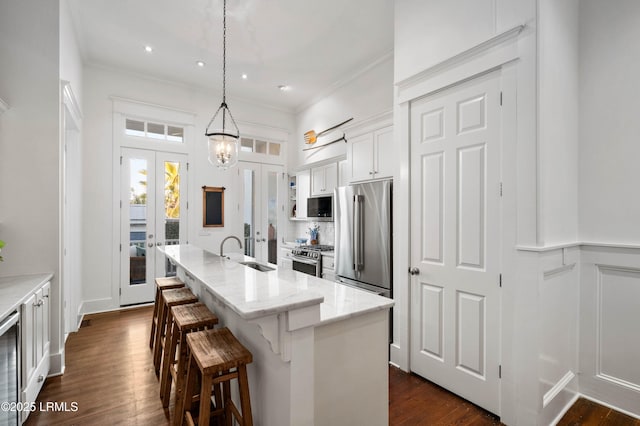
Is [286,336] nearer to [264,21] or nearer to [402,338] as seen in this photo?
[402,338]

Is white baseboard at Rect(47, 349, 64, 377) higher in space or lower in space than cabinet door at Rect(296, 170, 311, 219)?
lower

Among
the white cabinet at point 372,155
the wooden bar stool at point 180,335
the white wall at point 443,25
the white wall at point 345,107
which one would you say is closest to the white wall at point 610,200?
the white wall at point 443,25

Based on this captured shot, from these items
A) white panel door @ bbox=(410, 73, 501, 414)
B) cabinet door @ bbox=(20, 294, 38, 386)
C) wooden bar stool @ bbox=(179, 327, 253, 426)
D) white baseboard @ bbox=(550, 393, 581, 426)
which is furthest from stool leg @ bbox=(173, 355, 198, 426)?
white baseboard @ bbox=(550, 393, 581, 426)

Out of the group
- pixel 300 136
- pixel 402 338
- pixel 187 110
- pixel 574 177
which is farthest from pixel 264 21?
pixel 402 338

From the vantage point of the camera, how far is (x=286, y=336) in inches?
52.0

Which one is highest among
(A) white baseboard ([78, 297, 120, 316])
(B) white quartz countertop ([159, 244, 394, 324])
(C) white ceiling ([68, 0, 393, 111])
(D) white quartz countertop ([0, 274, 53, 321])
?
(C) white ceiling ([68, 0, 393, 111])

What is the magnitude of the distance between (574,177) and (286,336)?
2344 mm

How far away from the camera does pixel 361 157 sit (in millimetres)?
3895

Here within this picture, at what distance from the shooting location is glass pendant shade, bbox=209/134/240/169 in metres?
2.85

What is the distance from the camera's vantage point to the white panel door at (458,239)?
2111 mm

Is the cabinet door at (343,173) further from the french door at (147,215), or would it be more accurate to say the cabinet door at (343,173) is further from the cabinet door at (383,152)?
the french door at (147,215)

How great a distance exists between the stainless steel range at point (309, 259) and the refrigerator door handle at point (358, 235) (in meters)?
0.96

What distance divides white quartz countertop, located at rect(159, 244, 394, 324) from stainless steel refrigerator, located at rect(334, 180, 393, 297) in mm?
1290

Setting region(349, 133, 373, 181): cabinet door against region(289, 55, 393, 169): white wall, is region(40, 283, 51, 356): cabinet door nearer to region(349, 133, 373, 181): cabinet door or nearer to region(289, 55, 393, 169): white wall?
region(349, 133, 373, 181): cabinet door
